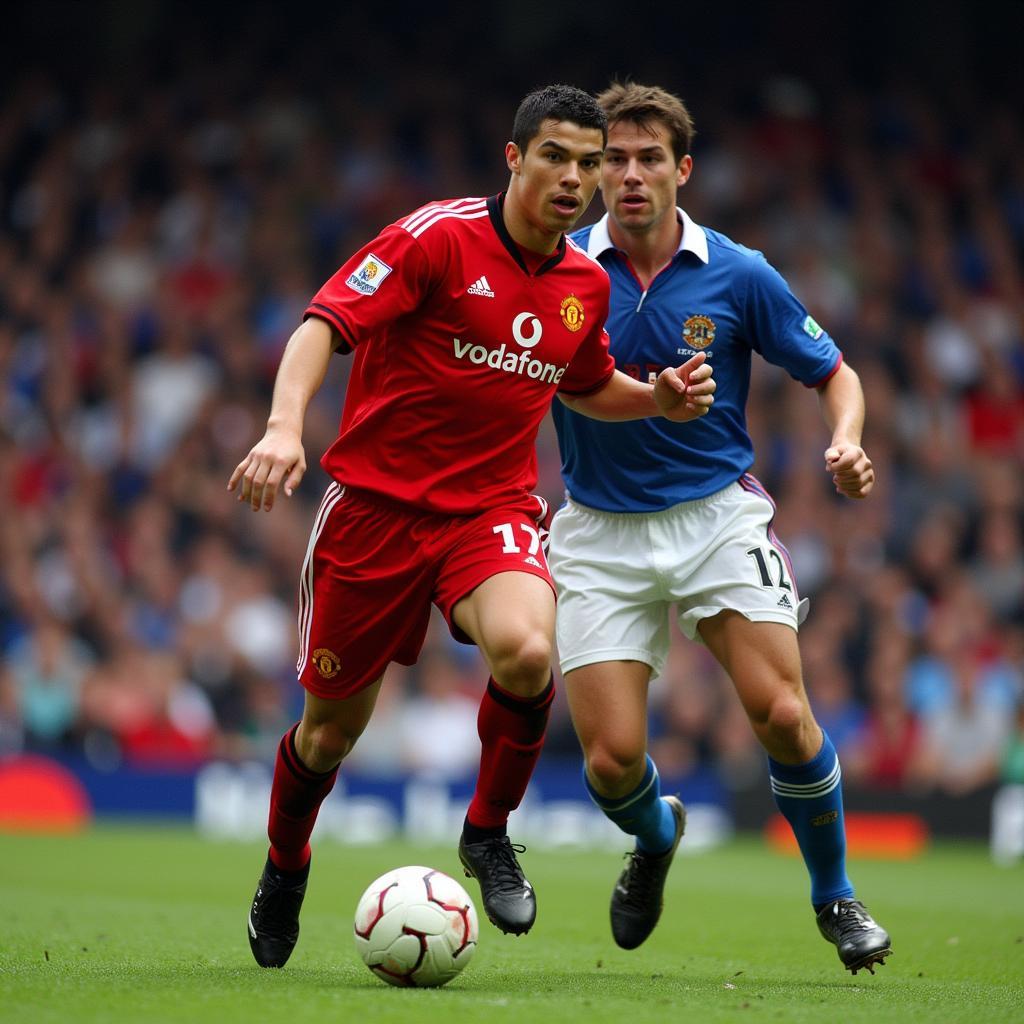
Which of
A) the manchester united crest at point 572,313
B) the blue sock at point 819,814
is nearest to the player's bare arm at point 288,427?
the manchester united crest at point 572,313

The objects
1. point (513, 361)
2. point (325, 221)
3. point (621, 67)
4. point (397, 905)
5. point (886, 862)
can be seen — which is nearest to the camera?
point (397, 905)

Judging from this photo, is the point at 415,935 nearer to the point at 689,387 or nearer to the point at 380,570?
the point at 380,570

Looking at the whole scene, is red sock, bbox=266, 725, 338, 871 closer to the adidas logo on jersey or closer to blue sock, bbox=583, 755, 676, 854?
blue sock, bbox=583, 755, 676, 854

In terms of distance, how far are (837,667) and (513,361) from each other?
373 inches

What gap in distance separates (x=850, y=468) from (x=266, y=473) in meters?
1.97

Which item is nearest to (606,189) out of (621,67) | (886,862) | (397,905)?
(397,905)

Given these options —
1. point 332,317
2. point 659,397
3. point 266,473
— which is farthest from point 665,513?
point 266,473

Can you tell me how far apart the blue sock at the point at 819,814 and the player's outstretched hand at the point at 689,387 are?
1267 mm

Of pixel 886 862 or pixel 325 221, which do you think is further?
pixel 325 221

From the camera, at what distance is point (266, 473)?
462 centimetres

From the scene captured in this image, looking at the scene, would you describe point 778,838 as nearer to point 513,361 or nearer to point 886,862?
point 886,862

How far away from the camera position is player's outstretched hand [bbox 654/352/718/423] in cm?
561

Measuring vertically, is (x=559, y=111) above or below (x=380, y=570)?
above

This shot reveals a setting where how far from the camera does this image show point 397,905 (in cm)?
511
